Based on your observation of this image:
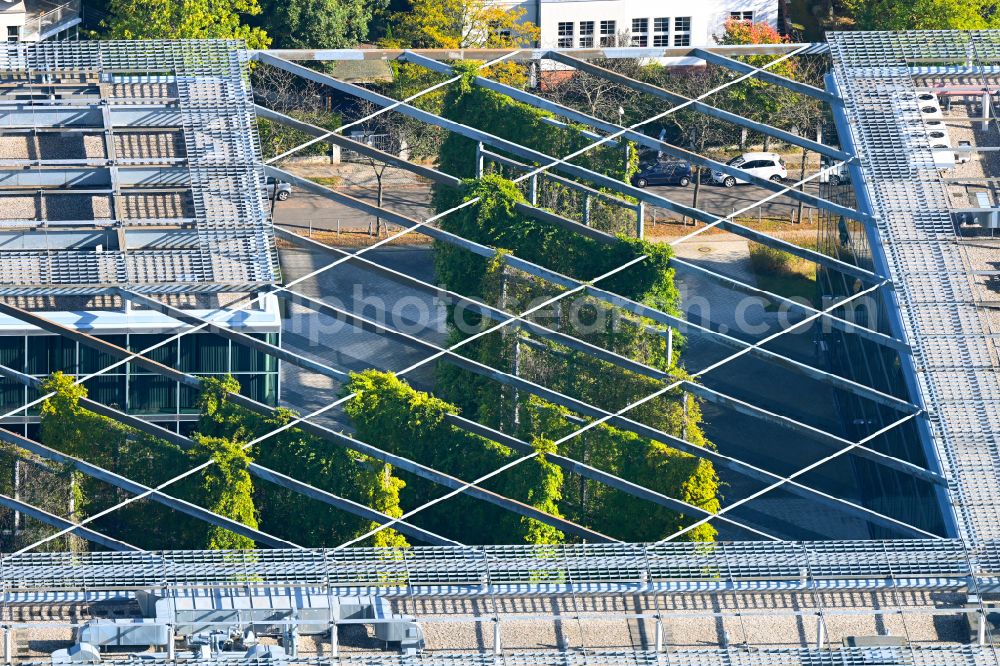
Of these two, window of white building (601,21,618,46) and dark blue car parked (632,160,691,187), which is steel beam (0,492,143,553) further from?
window of white building (601,21,618,46)

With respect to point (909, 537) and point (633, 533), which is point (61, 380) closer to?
point (633, 533)

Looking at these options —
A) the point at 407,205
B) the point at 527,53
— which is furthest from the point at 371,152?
the point at 407,205

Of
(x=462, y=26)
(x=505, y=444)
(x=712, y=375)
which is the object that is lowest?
(x=712, y=375)

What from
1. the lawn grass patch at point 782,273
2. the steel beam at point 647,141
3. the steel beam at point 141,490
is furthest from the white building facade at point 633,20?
the steel beam at point 141,490

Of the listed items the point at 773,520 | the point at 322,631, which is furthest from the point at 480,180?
the point at 322,631

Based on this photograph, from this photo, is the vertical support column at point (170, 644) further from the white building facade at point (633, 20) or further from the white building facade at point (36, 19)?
the white building facade at point (633, 20)

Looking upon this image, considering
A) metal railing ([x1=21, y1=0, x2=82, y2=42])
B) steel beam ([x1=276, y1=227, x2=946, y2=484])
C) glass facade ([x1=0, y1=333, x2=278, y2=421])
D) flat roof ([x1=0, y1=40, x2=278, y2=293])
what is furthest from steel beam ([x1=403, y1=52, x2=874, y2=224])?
metal railing ([x1=21, y1=0, x2=82, y2=42])

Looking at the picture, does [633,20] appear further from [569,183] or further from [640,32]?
[569,183]
